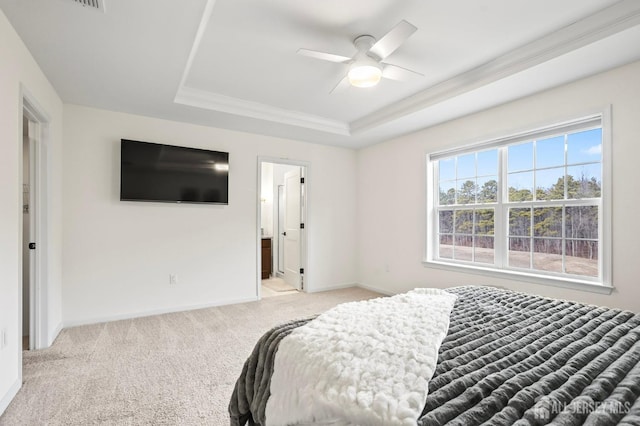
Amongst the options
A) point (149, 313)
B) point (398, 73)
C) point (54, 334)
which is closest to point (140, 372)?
point (54, 334)

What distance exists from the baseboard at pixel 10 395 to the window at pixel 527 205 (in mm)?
4152

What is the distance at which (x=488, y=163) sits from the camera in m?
3.69

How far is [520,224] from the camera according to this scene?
3.39m

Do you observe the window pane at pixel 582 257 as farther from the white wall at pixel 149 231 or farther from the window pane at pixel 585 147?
the white wall at pixel 149 231

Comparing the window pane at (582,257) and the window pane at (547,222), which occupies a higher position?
the window pane at (547,222)

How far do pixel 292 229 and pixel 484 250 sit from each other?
303cm

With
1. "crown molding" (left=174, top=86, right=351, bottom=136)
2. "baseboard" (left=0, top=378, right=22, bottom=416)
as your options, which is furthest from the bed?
"crown molding" (left=174, top=86, right=351, bottom=136)

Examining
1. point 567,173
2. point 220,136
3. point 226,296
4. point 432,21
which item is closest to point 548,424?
point 432,21

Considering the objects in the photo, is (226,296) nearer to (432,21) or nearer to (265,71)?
(265,71)

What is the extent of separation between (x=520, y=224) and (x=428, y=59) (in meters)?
2.01

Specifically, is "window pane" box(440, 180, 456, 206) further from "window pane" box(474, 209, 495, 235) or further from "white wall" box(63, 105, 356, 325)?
"white wall" box(63, 105, 356, 325)

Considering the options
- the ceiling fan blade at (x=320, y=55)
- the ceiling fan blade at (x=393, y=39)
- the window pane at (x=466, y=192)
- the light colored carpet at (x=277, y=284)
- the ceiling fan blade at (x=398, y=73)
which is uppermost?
the ceiling fan blade at (x=393, y=39)

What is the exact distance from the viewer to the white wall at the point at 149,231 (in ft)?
11.3

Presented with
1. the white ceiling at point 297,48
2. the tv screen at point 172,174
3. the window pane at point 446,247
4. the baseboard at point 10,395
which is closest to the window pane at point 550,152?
the white ceiling at point 297,48
